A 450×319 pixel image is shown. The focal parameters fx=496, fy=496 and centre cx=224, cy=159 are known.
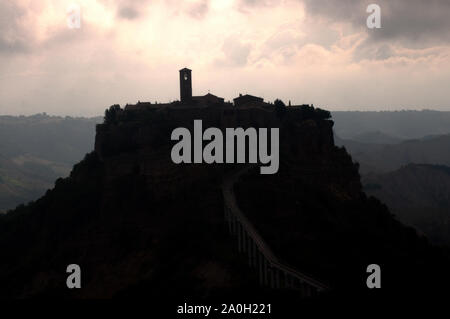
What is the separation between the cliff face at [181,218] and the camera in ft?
139

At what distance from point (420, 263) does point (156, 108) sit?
36.9 metres

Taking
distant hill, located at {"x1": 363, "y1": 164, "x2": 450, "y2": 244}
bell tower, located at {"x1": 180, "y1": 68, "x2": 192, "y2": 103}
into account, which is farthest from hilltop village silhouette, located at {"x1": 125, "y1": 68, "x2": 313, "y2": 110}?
distant hill, located at {"x1": 363, "y1": 164, "x2": 450, "y2": 244}

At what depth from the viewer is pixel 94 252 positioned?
177 feet

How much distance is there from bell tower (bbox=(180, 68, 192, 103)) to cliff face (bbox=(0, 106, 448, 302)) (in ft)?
17.9

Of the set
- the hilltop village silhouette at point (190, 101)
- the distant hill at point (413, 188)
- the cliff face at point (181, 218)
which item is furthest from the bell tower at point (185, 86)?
the distant hill at point (413, 188)

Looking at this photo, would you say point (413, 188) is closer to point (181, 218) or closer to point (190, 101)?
point (190, 101)

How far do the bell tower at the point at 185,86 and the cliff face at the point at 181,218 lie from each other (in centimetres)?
546

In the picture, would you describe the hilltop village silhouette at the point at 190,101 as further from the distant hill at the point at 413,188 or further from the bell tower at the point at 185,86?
the distant hill at the point at 413,188

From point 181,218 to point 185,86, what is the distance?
2409 centimetres

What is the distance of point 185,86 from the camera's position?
67.6 metres

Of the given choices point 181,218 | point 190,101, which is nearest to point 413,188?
point 190,101

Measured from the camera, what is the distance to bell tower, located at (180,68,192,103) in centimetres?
6756

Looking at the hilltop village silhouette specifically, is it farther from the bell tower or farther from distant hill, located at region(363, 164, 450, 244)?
distant hill, located at region(363, 164, 450, 244)

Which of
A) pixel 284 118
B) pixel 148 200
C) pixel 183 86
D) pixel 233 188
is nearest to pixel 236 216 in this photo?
pixel 233 188
